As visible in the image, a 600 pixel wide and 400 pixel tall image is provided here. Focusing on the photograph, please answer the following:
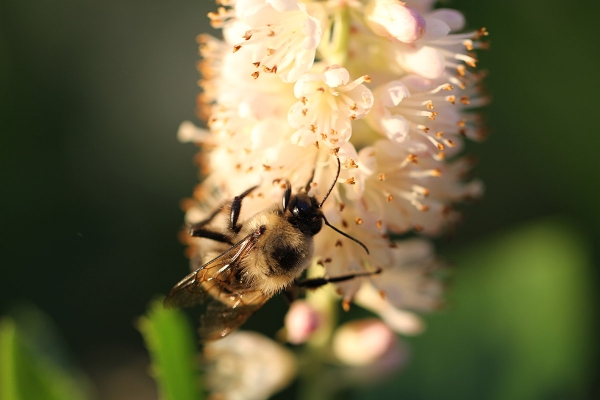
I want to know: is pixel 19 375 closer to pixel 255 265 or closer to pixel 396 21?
pixel 255 265

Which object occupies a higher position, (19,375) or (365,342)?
(19,375)

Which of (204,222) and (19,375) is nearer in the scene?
(19,375)

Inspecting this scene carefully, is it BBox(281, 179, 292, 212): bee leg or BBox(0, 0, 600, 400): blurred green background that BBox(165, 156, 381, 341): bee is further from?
BBox(0, 0, 600, 400): blurred green background

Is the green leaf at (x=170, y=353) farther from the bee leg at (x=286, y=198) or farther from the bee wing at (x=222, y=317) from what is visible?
the bee leg at (x=286, y=198)

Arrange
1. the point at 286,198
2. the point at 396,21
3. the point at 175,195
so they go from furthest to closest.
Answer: the point at 175,195 → the point at 286,198 → the point at 396,21

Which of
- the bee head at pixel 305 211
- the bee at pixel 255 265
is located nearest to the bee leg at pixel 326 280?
the bee at pixel 255 265

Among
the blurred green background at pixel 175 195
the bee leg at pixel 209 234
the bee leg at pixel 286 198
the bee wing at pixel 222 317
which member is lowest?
the blurred green background at pixel 175 195

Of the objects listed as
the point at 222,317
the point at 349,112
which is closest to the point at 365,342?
the point at 222,317
